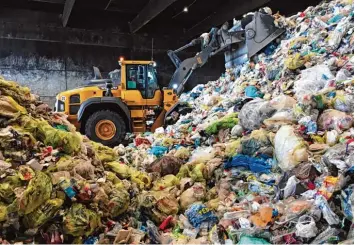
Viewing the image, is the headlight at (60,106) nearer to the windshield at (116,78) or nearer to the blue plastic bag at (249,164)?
the windshield at (116,78)

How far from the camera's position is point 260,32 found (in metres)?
7.45

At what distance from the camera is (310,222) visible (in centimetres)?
258

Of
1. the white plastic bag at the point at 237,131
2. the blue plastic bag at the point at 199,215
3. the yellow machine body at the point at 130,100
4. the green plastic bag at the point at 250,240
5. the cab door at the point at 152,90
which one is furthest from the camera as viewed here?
the cab door at the point at 152,90

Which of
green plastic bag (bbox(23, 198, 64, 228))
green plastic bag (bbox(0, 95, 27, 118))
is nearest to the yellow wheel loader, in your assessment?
green plastic bag (bbox(0, 95, 27, 118))

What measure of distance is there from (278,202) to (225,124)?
2225 mm

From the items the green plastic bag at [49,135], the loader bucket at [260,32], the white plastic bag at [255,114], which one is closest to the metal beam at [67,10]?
the loader bucket at [260,32]

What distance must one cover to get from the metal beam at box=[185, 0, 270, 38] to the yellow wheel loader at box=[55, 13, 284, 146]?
1.79 metres

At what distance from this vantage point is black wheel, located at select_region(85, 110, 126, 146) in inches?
288

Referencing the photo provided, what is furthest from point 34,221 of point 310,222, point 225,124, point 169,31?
point 169,31

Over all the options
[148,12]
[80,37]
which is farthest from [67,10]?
[148,12]

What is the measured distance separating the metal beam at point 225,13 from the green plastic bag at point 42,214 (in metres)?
7.61

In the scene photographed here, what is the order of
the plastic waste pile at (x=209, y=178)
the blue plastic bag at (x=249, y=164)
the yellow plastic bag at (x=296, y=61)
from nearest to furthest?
1. the plastic waste pile at (x=209, y=178)
2. the blue plastic bag at (x=249, y=164)
3. the yellow plastic bag at (x=296, y=61)

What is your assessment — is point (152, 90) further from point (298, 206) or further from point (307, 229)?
point (307, 229)

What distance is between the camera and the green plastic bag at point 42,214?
9.10 ft
